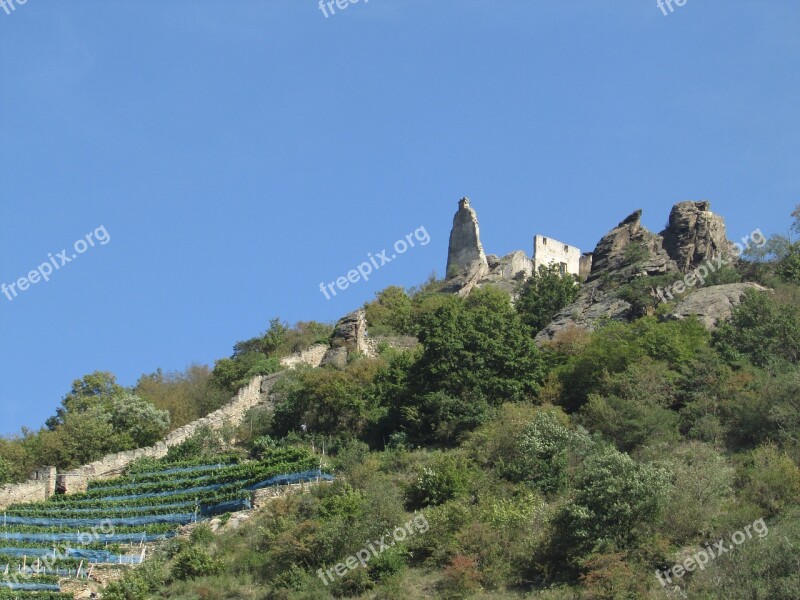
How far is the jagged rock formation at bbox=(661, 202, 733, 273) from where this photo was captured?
62781 millimetres

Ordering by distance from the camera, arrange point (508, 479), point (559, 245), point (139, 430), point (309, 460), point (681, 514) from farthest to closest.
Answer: point (559, 245) < point (139, 430) < point (309, 460) < point (508, 479) < point (681, 514)

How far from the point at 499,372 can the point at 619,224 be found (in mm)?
25273

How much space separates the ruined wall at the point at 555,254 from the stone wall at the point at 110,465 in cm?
2896

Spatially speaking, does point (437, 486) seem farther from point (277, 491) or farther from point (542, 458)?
point (277, 491)

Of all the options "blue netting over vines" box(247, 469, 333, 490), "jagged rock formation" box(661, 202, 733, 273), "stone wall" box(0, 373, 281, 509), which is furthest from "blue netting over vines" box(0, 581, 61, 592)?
"jagged rock formation" box(661, 202, 733, 273)

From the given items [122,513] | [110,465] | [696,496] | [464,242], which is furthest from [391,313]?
[696,496]

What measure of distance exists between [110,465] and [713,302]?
24848 mm

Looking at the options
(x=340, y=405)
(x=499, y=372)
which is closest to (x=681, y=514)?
(x=499, y=372)

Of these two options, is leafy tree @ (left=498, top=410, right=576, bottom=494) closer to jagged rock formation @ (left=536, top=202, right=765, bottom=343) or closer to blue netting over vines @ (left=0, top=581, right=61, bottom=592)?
blue netting over vines @ (left=0, top=581, right=61, bottom=592)

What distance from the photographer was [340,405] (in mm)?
47688

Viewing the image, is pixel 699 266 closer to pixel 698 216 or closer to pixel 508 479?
pixel 698 216

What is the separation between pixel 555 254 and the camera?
80.9 metres

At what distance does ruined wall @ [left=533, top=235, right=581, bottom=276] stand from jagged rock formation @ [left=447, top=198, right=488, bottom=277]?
134 inches

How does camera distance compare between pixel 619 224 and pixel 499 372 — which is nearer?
pixel 499 372
